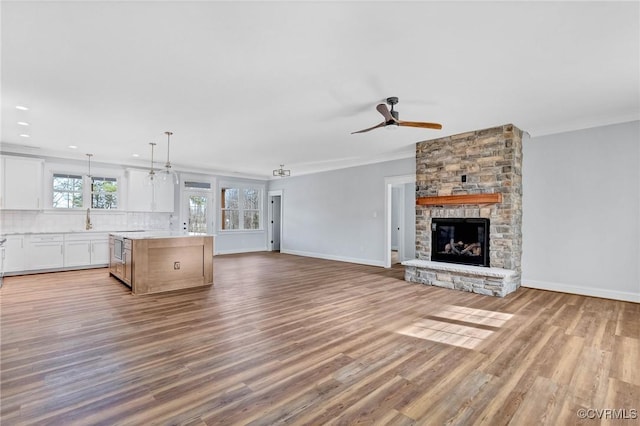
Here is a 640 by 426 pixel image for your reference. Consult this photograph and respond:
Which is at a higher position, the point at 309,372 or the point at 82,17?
the point at 82,17

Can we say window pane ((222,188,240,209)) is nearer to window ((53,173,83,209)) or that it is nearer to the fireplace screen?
window ((53,173,83,209))

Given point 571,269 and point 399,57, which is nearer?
A: point 399,57

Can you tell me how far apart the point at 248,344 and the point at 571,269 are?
497 centimetres

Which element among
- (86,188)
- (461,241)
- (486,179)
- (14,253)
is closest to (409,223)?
(461,241)

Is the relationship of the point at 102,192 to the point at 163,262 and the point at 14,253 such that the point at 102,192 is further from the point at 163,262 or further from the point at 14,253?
the point at 163,262

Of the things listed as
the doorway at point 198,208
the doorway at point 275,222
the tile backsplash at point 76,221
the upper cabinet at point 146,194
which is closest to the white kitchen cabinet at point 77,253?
the tile backsplash at point 76,221

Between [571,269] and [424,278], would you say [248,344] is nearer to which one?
[424,278]

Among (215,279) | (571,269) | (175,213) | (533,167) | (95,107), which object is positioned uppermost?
(95,107)

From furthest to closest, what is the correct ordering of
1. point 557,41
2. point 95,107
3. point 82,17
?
1. point 95,107
2. point 557,41
3. point 82,17

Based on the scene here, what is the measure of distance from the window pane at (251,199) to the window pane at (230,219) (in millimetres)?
464

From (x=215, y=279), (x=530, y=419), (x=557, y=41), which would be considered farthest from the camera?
(x=215, y=279)

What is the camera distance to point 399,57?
2.80 m

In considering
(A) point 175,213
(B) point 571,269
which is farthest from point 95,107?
(B) point 571,269

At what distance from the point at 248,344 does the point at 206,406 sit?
37.3 inches
